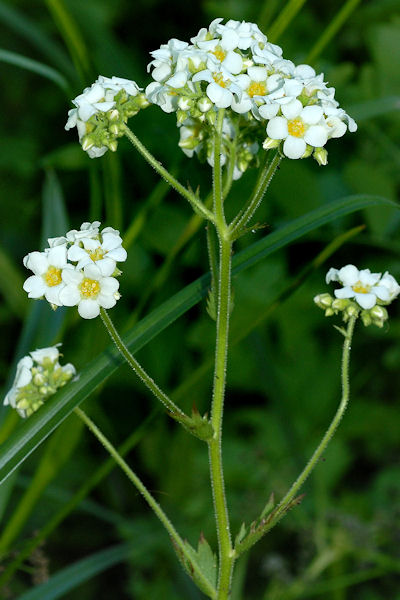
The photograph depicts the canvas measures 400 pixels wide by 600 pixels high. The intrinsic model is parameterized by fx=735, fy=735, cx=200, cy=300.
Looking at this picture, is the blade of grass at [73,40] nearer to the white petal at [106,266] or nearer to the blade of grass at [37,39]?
the blade of grass at [37,39]

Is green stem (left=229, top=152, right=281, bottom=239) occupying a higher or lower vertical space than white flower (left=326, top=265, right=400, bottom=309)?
higher

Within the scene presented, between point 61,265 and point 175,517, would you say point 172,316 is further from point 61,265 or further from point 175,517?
point 175,517

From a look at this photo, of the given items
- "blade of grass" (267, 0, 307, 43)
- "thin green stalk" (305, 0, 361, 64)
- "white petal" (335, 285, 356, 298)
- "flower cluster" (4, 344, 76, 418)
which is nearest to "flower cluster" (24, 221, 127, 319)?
"flower cluster" (4, 344, 76, 418)

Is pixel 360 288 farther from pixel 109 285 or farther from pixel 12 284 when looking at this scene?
pixel 12 284

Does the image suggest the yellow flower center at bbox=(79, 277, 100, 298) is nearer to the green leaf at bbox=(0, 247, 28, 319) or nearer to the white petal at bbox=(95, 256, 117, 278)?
the white petal at bbox=(95, 256, 117, 278)

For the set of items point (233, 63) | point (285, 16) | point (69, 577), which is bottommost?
point (69, 577)

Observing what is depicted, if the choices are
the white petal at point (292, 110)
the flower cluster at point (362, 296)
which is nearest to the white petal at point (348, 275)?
the flower cluster at point (362, 296)

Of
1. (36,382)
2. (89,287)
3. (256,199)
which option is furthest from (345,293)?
(36,382)
